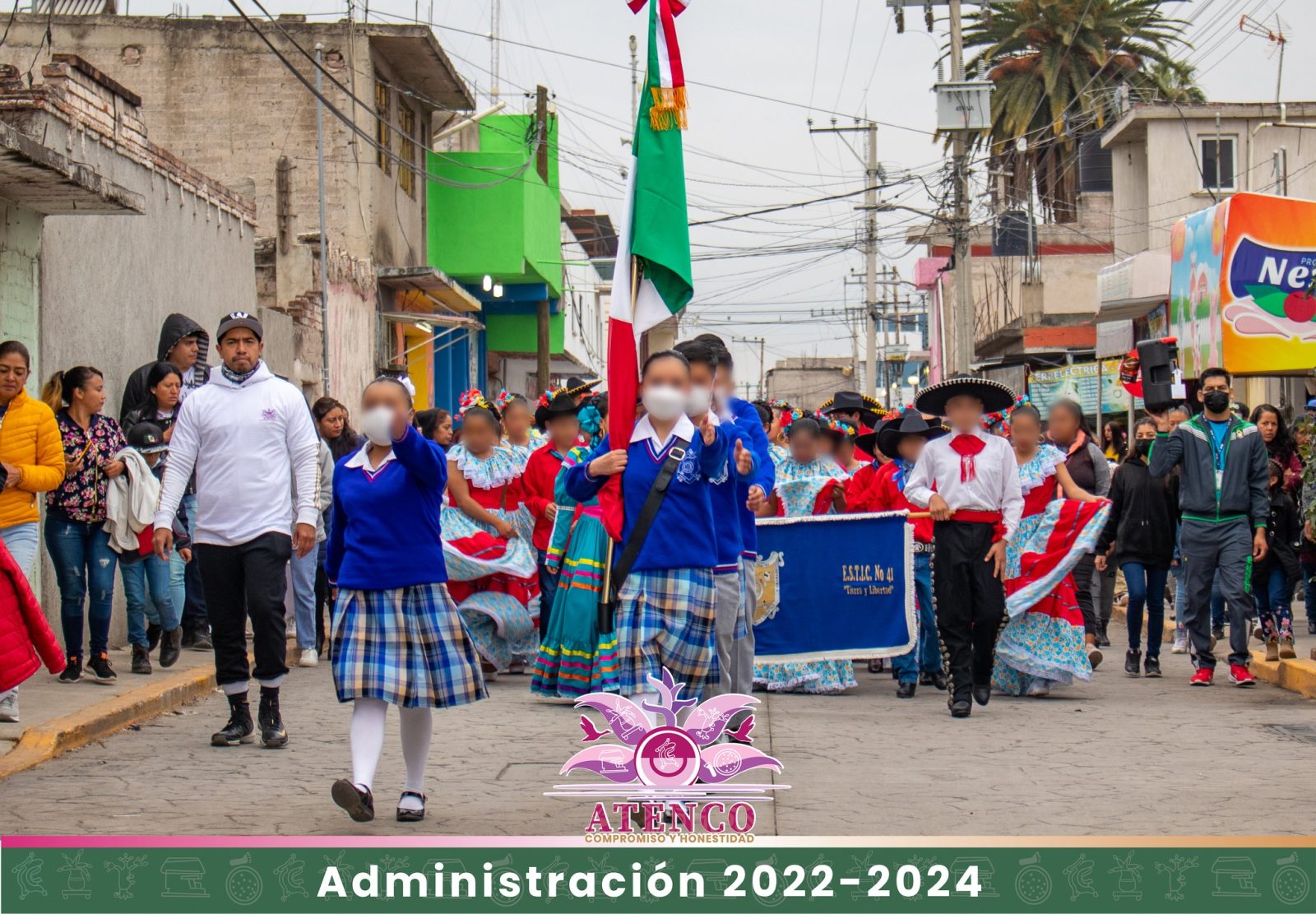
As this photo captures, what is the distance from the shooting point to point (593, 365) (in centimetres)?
5594

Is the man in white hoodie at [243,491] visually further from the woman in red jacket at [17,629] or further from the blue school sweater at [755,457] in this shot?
the blue school sweater at [755,457]

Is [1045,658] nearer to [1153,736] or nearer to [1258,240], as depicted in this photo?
[1153,736]

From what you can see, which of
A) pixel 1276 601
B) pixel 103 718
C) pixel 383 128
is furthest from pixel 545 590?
pixel 383 128

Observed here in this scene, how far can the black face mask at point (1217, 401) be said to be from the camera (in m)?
11.7

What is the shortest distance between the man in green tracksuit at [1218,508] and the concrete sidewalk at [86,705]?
6805mm

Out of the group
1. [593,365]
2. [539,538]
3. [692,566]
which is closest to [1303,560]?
[539,538]

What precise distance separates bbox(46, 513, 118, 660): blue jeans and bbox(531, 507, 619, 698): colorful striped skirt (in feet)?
8.81

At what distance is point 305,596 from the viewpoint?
1197 centimetres

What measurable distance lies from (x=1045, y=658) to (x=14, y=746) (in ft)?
21.2

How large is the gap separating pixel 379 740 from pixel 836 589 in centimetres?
571

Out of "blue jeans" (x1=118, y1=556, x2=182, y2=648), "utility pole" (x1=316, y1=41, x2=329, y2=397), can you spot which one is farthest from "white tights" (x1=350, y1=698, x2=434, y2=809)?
"utility pole" (x1=316, y1=41, x2=329, y2=397)

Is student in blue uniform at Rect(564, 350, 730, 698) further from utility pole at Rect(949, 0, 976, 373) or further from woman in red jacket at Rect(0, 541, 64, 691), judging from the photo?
utility pole at Rect(949, 0, 976, 373)

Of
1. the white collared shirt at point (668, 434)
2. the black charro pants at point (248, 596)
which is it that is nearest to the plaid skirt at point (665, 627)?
the white collared shirt at point (668, 434)

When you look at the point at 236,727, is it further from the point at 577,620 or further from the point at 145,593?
the point at 145,593
